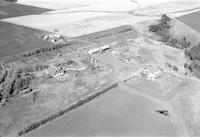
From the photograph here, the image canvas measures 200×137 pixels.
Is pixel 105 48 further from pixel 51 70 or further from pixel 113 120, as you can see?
pixel 113 120

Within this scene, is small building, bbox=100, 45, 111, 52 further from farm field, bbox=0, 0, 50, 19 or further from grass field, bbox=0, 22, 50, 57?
farm field, bbox=0, 0, 50, 19

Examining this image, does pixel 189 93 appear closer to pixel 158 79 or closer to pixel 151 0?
pixel 158 79

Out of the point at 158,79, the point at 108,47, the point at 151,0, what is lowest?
the point at 158,79

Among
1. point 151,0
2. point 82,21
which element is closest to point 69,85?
point 82,21

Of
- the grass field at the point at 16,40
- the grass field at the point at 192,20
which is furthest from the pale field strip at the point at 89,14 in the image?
the grass field at the point at 192,20

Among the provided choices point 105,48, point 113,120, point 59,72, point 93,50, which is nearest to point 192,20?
point 105,48

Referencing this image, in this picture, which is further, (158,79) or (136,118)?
(158,79)

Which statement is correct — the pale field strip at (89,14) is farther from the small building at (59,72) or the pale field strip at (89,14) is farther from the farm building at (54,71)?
the small building at (59,72)
